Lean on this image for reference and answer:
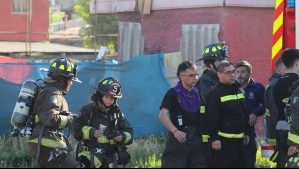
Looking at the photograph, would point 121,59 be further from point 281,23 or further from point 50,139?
point 50,139

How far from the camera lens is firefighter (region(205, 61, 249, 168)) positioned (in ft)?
22.0

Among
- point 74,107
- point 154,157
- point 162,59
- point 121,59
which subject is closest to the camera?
point 154,157

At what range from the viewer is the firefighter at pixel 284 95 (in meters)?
6.74

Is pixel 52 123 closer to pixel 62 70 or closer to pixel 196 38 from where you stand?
pixel 62 70

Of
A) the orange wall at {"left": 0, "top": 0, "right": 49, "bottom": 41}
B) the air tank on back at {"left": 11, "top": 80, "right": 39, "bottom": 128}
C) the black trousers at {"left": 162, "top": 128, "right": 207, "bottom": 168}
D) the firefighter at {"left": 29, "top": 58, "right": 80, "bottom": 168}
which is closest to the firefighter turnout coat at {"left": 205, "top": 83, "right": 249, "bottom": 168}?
the black trousers at {"left": 162, "top": 128, "right": 207, "bottom": 168}

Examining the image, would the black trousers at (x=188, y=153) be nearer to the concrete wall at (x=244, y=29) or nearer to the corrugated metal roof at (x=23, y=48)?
the concrete wall at (x=244, y=29)

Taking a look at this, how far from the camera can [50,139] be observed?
642 centimetres

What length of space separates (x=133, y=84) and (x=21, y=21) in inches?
763

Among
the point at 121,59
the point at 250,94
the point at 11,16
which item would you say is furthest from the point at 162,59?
the point at 11,16

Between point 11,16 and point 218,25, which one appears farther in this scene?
point 11,16

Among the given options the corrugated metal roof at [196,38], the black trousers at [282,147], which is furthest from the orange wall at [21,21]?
the black trousers at [282,147]

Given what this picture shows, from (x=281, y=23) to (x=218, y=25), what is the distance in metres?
4.57

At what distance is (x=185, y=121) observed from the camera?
6887 millimetres

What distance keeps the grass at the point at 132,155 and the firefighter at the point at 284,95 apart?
1.55 m
